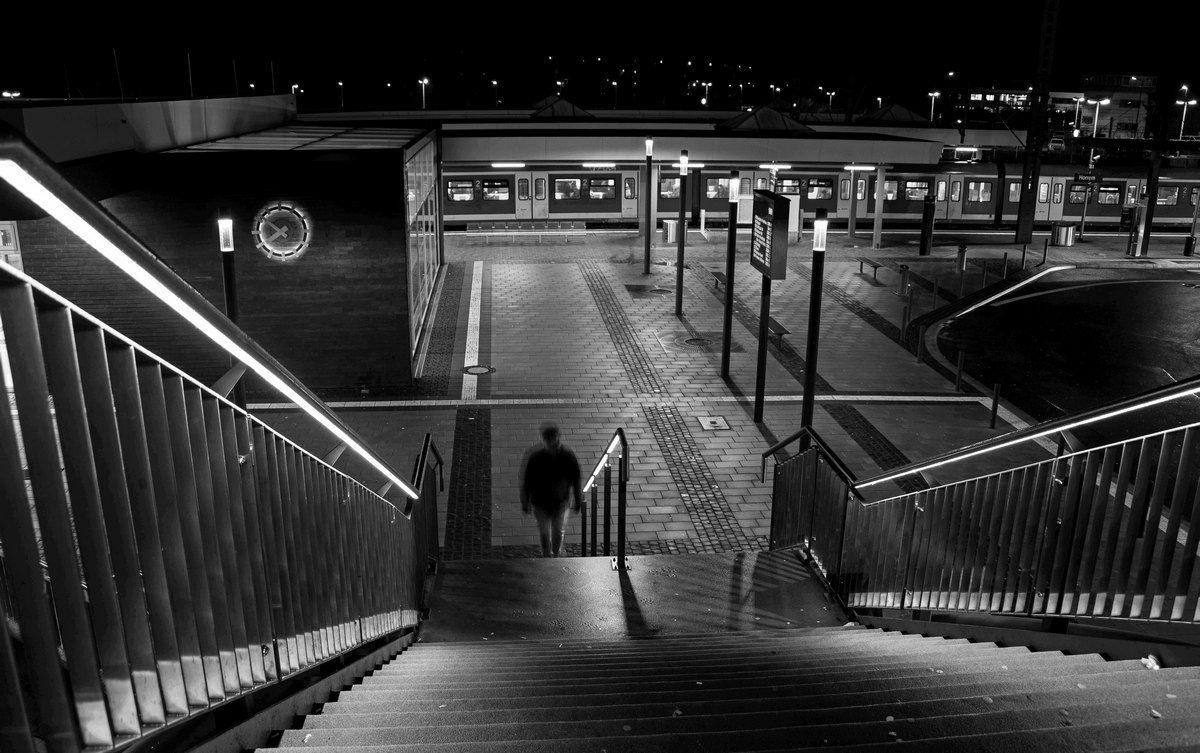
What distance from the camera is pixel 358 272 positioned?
15.0m

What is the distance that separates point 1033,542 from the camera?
5.60 m

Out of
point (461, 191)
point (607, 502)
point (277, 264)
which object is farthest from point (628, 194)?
point (607, 502)

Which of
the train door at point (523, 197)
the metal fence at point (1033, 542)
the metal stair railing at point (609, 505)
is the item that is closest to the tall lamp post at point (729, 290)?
the metal stair railing at point (609, 505)

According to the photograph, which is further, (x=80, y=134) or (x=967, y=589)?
(x=80, y=134)

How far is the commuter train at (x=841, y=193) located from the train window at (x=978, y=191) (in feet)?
0.12

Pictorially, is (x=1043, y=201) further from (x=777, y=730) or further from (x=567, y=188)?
(x=777, y=730)

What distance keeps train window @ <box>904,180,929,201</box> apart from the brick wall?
76.2 ft

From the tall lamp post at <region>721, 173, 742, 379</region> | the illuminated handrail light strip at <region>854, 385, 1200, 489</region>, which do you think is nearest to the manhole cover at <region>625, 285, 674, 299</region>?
the tall lamp post at <region>721, 173, 742, 379</region>

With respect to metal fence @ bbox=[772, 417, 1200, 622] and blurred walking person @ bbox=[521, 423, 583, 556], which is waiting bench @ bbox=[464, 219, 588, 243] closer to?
blurred walking person @ bbox=[521, 423, 583, 556]

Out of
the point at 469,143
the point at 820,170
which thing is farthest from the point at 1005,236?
the point at 469,143

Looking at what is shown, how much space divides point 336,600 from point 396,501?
3188 mm

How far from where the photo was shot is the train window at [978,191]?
33938 millimetres

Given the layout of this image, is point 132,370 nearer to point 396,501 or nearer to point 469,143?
point 396,501

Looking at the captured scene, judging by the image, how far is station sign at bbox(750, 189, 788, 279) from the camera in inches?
522
